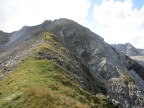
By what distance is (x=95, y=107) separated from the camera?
158 feet

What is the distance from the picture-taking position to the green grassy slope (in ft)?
133

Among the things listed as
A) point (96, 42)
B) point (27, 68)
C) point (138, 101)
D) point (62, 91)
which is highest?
point (96, 42)

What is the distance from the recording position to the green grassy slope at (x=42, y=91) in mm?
40469

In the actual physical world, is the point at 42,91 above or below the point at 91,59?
below

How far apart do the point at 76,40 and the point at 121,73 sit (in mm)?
28985

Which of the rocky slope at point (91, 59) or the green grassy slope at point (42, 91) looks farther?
the rocky slope at point (91, 59)

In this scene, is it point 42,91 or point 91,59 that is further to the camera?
point 91,59

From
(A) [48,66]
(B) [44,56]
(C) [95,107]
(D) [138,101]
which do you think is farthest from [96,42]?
(C) [95,107]

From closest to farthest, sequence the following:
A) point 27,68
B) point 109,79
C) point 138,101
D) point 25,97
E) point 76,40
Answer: point 25,97 → point 27,68 → point 138,101 → point 109,79 → point 76,40

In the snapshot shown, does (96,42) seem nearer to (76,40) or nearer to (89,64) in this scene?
(76,40)

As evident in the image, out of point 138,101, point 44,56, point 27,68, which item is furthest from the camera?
point 138,101

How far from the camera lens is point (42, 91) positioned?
42281 mm

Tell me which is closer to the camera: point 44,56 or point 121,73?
point 44,56

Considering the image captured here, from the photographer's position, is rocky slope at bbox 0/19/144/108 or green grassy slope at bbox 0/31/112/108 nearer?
green grassy slope at bbox 0/31/112/108
